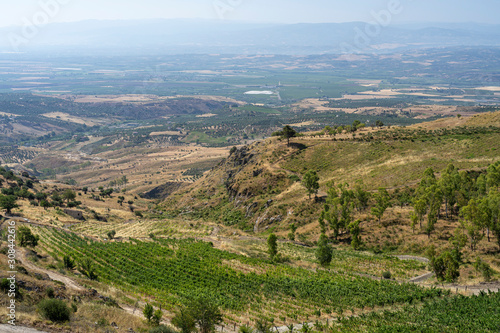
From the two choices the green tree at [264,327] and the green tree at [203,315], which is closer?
the green tree at [203,315]

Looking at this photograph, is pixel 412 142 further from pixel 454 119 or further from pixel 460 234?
pixel 460 234

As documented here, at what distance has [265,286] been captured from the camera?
122 feet

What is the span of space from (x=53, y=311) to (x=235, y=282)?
19.4 metres

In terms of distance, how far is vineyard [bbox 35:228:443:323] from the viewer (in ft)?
107

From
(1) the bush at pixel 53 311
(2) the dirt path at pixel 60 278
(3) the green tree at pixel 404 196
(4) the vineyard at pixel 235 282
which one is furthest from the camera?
(3) the green tree at pixel 404 196

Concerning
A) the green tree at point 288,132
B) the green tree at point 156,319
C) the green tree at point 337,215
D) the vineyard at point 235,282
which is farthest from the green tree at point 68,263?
the green tree at point 288,132

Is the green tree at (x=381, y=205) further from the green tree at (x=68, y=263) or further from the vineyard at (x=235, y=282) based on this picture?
the green tree at (x=68, y=263)

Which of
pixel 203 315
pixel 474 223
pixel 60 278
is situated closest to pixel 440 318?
pixel 474 223

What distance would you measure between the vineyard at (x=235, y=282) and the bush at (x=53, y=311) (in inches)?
405

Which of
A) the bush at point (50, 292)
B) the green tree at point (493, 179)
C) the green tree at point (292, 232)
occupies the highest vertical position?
the green tree at point (493, 179)

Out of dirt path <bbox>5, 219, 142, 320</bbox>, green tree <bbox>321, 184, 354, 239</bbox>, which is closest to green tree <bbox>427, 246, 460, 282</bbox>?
green tree <bbox>321, 184, 354, 239</bbox>

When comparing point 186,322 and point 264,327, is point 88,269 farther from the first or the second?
point 264,327

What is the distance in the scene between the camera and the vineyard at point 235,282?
3259cm

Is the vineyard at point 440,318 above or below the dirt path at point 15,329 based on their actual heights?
below
